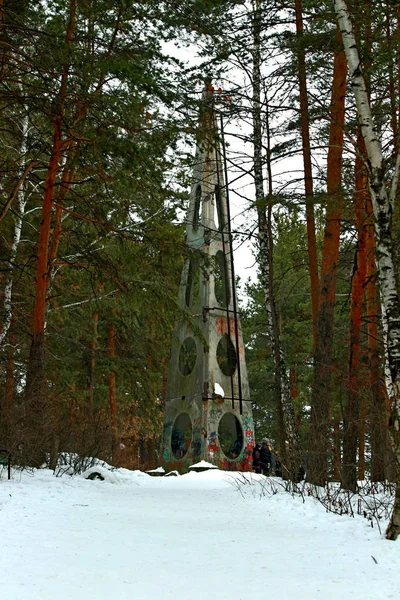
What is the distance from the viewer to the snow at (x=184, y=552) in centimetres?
349

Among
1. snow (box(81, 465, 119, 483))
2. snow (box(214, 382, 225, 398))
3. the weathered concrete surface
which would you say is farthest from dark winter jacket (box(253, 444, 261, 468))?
snow (box(81, 465, 119, 483))

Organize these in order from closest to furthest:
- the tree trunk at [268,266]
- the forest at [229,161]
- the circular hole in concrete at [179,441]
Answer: the forest at [229,161] → the tree trunk at [268,266] → the circular hole in concrete at [179,441]

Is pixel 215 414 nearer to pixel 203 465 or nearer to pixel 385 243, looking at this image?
pixel 203 465

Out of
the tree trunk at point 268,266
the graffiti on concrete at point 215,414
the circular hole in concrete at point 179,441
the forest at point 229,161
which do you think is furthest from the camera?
the circular hole in concrete at point 179,441

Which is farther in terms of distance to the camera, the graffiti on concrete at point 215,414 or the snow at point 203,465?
the graffiti on concrete at point 215,414

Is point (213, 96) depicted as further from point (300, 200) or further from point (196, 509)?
point (196, 509)

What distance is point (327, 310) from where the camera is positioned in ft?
32.5

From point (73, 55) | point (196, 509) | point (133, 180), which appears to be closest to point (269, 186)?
point (133, 180)

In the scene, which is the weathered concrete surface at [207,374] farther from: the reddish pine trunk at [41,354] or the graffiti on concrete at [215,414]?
the reddish pine trunk at [41,354]

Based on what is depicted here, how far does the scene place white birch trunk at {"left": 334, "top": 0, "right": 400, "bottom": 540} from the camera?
511 cm

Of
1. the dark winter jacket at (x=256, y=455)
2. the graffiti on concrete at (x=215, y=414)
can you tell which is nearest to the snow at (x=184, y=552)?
the dark winter jacket at (x=256, y=455)

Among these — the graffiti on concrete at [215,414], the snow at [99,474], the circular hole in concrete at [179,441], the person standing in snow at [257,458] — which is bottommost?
the snow at [99,474]

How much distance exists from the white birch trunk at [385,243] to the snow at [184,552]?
899mm

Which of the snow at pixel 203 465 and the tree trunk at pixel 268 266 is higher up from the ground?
the tree trunk at pixel 268 266
